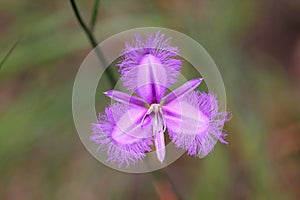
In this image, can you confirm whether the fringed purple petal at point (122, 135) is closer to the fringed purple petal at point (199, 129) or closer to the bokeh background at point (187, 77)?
the fringed purple petal at point (199, 129)

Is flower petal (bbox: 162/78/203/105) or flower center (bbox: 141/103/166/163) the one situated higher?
A: flower petal (bbox: 162/78/203/105)

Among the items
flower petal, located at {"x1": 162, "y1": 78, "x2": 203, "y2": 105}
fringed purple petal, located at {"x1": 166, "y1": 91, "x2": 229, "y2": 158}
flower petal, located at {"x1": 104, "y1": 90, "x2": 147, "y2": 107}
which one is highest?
flower petal, located at {"x1": 104, "y1": 90, "x2": 147, "y2": 107}

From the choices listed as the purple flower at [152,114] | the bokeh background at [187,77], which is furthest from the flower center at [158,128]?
the bokeh background at [187,77]

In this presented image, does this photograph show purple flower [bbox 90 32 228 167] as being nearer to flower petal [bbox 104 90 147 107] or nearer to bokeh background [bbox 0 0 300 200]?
flower petal [bbox 104 90 147 107]

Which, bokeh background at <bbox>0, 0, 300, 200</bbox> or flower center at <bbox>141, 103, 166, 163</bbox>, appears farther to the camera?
bokeh background at <bbox>0, 0, 300, 200</bbox>

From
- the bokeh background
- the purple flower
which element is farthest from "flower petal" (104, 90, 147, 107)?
the bokeh background

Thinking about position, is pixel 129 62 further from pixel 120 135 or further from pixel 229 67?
pixel 229 67

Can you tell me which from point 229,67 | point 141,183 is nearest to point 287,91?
point 229,67
